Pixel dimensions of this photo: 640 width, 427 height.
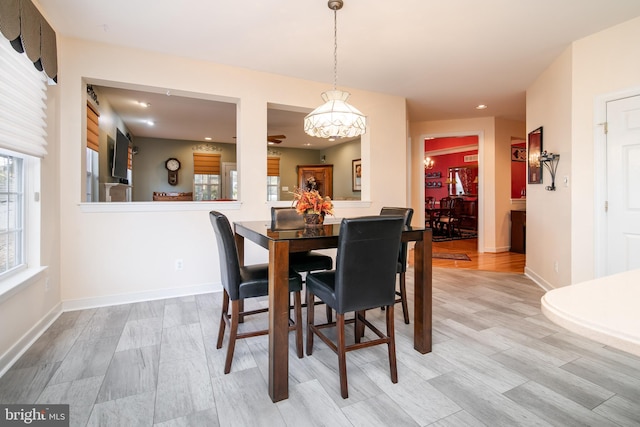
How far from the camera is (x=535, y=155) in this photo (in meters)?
4.02

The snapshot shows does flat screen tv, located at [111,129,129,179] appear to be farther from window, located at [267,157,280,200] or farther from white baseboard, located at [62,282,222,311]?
window, located at [267,157,280,200]

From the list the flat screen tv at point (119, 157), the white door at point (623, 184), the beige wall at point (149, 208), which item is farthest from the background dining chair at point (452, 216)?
the flat screen tv at point (119, 157)

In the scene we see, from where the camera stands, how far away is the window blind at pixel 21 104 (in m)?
1.91

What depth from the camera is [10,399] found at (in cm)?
158

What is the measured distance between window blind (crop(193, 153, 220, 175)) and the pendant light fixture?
6.26m

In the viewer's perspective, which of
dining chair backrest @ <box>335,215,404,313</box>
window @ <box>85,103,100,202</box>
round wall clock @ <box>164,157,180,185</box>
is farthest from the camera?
round wall clock @ <box>164,157,180,185</box>

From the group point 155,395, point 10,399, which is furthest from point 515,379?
point 10,399

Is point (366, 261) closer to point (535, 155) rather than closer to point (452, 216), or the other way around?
point (535, 155)

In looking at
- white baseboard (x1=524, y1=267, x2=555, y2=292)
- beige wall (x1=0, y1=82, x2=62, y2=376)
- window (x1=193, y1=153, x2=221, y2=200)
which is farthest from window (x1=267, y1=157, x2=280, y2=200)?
white baseboard (x1=524, y1=267, x2=555, y2=292)

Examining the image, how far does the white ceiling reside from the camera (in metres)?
2.45

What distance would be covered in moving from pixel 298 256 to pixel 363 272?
107 cm

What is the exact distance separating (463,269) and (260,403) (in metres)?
3.85

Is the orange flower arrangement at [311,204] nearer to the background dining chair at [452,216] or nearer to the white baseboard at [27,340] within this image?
the white baseboard at [27,340]

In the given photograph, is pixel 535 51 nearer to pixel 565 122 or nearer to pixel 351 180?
pixel 565 122
